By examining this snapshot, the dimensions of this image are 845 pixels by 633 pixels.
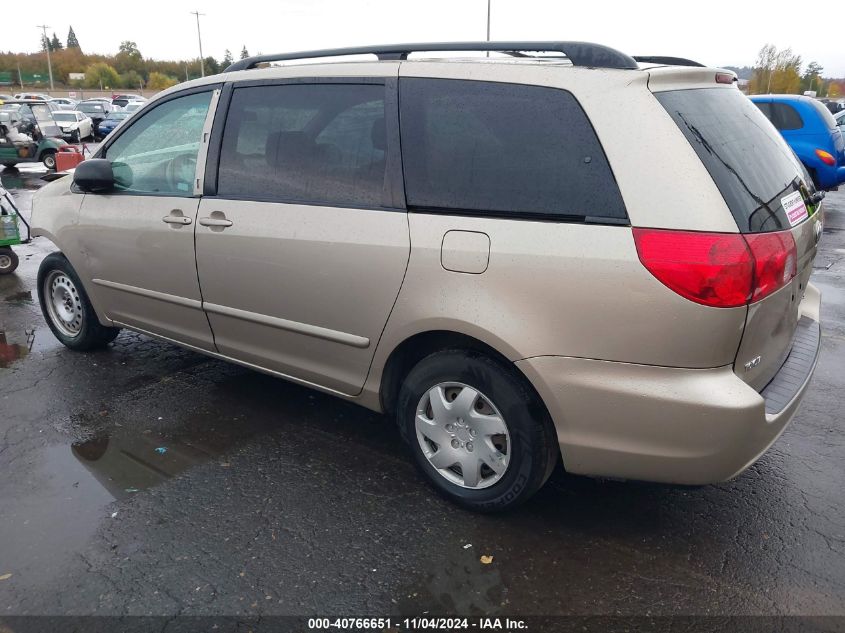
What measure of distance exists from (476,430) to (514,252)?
0.79 meters

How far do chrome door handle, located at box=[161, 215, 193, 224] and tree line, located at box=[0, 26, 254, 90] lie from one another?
8886 cm

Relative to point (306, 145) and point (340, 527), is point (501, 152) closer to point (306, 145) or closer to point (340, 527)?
point (306, 145)

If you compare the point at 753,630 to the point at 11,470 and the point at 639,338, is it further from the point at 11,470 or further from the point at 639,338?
the point at 11,470

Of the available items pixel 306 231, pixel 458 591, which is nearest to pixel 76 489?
pixel 306 231

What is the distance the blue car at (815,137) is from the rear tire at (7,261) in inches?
425

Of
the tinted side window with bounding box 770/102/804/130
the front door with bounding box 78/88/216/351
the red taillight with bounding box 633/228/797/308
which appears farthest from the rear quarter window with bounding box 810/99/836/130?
the front door with bounding box 78/88/216/351

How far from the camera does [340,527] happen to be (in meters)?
2.94

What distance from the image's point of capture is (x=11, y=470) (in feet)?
11.2

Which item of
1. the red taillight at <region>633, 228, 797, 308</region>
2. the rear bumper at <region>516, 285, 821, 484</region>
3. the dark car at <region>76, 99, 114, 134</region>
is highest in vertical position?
the red taillight at <region>633, 228, 797, 308</region>

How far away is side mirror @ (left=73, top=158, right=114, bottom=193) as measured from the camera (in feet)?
13.9

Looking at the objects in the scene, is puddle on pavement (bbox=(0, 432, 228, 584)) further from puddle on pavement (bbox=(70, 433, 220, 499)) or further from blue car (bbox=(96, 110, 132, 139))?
blue car (bbox=(96, 110, 132, 139))

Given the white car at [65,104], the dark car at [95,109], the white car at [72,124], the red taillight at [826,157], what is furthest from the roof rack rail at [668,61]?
the dark car at [95,109]

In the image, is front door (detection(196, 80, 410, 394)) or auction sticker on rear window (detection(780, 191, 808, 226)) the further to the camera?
front door (detection(196, 80, 410, 394))

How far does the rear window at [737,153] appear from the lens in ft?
8.05
